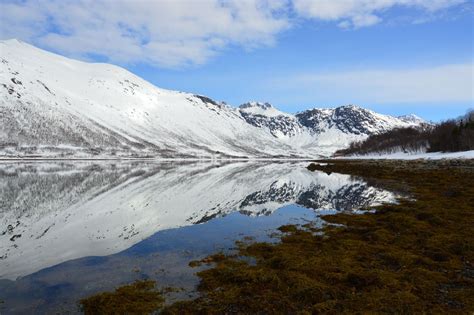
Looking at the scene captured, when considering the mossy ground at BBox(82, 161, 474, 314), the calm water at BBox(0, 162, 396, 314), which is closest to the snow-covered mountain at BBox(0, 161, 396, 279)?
the calm water at BBox(0, 162, 396, 314)

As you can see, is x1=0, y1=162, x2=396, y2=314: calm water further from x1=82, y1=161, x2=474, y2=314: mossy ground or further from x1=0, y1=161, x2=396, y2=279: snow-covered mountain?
x1=82, y1=161, x2=474, y2=314: mossy ground

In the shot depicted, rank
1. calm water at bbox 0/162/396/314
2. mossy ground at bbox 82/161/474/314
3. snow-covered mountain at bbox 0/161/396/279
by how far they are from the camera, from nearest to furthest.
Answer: mossy ground at bbox 82/161/474/314 < calm water at bbox 0/162/396/314 < snow-covered mountain at bbox 0/161/396/279

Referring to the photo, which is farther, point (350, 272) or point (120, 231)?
point (120, 231)

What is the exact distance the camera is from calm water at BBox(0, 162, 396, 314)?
13266mm

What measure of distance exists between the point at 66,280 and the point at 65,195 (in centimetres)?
2746

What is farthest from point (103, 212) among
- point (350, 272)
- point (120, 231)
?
point (350, 272)

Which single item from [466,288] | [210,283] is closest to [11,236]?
[210,283]

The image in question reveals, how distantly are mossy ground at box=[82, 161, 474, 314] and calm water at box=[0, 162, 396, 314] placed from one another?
1.48 meters

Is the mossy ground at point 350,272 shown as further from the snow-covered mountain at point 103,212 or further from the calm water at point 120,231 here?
the snow-covered mountain at point 103,212

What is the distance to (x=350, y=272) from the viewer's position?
1319 cm

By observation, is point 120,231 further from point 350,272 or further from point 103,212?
point 350,272

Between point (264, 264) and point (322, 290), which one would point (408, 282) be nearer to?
point (322, 290)

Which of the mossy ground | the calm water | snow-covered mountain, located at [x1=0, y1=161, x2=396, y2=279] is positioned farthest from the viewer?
snow-covered mountain, located at [x1=0, y1=161, x2=396, y2=279]

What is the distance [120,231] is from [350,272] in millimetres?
14820
